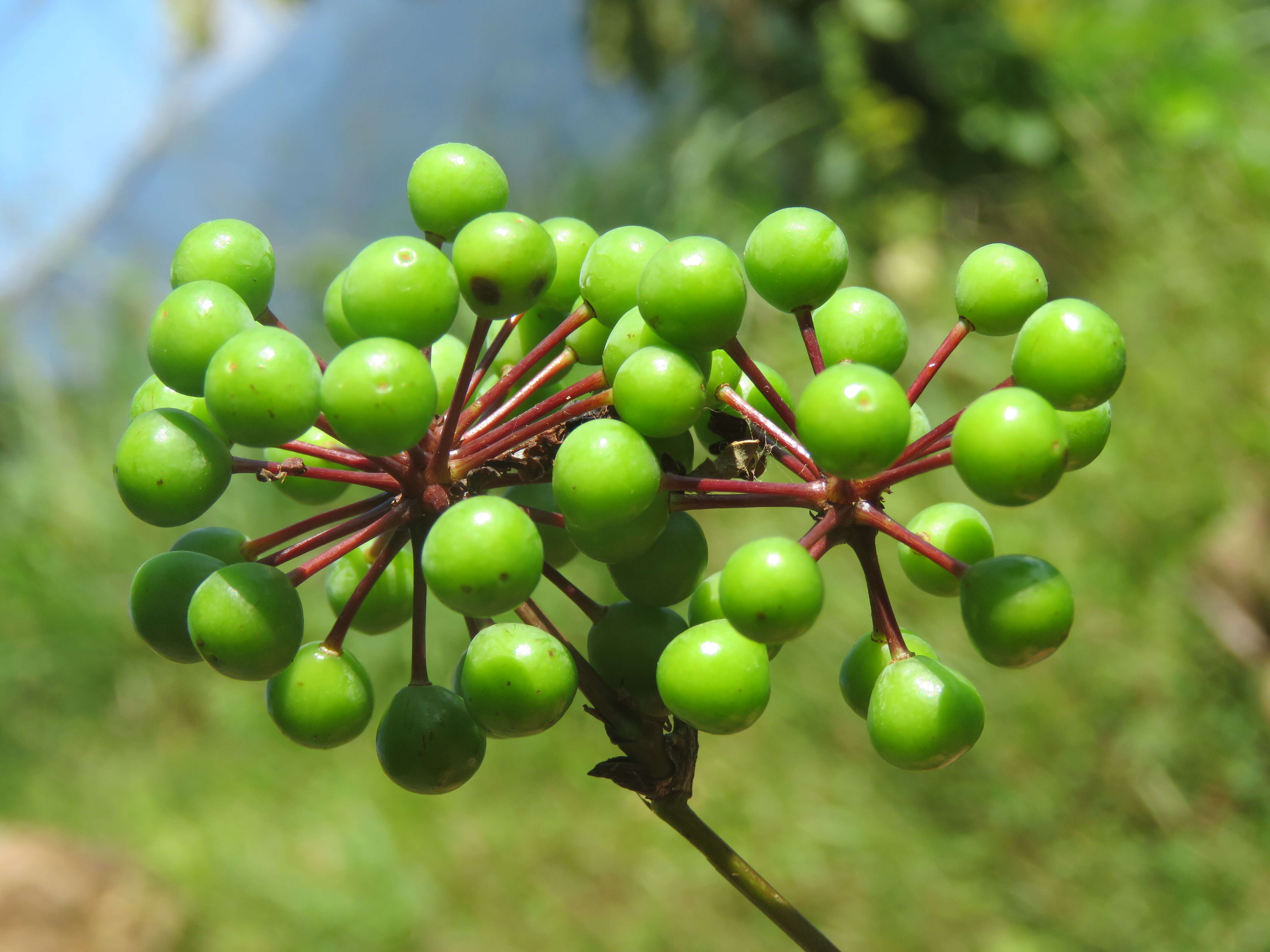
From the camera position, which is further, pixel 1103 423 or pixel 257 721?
pixel 257 721

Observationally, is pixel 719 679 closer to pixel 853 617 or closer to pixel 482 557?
pixel 482 557

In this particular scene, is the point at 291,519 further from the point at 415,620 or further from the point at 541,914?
the point at 415,620

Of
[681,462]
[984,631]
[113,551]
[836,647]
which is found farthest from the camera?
[113,551]

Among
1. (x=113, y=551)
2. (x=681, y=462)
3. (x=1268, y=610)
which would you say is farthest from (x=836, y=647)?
(x=113, y=551)

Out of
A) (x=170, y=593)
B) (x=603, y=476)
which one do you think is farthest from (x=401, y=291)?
(x=170, y=593)

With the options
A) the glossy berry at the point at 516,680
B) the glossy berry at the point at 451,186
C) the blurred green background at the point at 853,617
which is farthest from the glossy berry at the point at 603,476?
the blurred green background at the point at 853,617

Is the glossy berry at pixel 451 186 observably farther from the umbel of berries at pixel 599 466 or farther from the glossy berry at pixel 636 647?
the glossy berry at pixel 636 647
